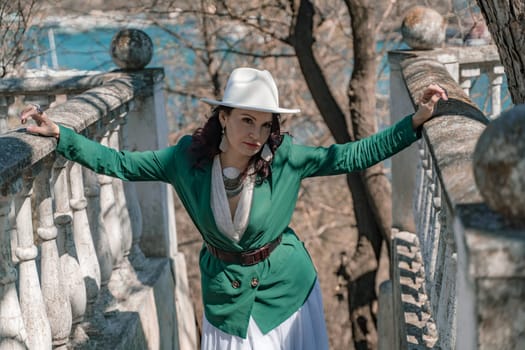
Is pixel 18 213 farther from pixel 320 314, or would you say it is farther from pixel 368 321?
pixel 368 321

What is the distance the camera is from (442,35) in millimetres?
5211

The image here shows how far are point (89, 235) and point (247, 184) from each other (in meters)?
0.99

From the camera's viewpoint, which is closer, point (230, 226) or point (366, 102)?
point (230, 226)

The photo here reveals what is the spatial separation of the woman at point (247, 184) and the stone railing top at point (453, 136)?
0.50 feet

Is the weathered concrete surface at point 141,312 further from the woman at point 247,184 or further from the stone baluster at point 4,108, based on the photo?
the stone baluster at point 4,108

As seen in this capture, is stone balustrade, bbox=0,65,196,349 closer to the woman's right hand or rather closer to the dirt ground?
the woman's right hand

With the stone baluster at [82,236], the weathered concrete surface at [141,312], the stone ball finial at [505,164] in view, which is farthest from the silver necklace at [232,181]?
the stone ball finial at [505,164]

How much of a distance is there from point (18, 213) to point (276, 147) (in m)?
0.96

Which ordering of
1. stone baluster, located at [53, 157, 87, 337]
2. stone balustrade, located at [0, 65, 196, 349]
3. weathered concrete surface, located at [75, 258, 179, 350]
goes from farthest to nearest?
weathered concrete surface, located at [75, 258, 179, 350] < stone baluster, located at [53, 157, 87, 337] < stone balustrade, located at [0, 65, 196, 349]

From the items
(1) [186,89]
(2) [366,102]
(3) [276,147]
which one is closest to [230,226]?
(3) [276,147]

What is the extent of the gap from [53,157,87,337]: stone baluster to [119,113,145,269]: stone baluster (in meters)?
1.22

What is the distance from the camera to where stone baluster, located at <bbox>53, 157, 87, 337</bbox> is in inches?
141

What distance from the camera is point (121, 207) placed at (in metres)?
4.75

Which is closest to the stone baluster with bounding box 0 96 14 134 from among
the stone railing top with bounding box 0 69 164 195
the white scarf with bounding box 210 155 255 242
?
the stone railing top with bounding box 0 69 164 195
